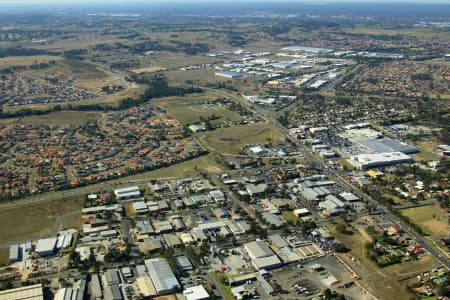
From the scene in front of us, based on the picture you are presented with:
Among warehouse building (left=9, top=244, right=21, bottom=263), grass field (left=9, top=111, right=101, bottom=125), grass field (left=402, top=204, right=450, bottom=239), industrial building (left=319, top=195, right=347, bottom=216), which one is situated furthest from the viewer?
grass field (left=9, top=111, right=101, bottom=125)

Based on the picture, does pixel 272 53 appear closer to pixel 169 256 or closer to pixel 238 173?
pixel 238 173

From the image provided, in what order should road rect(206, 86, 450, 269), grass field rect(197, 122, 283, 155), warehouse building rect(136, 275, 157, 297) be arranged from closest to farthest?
warehouse building rect(136, 275, 157, 297) < road rect(206, 86, 450, 269) < grass field rect(197, 122, 283, 155)

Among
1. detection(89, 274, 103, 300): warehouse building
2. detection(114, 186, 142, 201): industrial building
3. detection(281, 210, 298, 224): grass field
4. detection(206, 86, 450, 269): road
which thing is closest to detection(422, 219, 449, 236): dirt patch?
detection(206, 86, 450, 269): road

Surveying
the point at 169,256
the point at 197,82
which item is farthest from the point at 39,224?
the point at 197,82

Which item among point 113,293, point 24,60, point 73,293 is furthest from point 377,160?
point 24,60

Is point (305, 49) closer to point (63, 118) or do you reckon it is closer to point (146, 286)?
point (63, 118)

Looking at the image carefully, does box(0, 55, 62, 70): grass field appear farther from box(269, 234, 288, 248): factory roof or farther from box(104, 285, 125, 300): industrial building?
box(269, 234, 288, 248): factory roof
